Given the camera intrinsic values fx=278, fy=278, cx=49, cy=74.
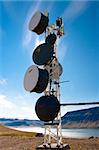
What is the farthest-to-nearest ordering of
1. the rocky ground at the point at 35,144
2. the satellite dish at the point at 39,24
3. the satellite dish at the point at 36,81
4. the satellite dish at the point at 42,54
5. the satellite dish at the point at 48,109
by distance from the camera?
1. the rocky ground at the point at 35,144
2. the satellite dish at the point at 39,24
3. the satellite dish at the point at 42,54
4. the satellite dish at the point at 36,81
5. the satellite dish at the point at 48,109

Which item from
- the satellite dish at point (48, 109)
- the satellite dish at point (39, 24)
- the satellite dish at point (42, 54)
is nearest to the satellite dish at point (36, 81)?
the satellite dish at point (48, 109)

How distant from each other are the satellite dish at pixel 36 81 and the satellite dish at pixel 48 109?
2.96 ft

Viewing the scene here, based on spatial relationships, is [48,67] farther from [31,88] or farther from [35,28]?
[31,88]

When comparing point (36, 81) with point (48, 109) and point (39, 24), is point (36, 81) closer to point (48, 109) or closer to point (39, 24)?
point (48, 109)

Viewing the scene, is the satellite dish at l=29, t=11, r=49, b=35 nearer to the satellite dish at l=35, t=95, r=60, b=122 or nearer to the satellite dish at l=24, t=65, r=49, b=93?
the satellite dish at l=24, t=65, r=49, b=93

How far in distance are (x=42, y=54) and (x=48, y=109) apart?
415cm

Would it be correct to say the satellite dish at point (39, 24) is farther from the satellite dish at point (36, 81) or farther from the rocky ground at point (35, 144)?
the rocky ground at point (35, 144)

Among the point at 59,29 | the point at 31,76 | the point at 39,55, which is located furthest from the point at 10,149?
the point at 31,76

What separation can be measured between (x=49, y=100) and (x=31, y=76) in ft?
5.11

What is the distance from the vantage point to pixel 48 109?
6.55 m

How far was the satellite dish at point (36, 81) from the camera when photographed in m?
7.81

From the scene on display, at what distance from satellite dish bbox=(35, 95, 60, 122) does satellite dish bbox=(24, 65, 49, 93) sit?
0.90 meters

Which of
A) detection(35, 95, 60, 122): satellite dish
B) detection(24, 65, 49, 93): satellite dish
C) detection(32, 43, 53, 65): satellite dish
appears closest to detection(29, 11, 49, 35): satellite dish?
detection(32, 43, 53, 65): satellite dish

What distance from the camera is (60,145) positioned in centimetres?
1329
